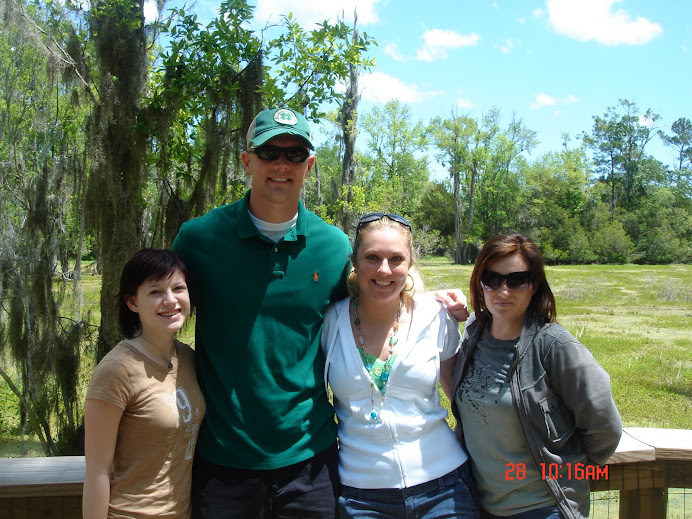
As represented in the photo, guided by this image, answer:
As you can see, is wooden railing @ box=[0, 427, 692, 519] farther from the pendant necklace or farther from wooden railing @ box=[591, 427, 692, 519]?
the pendant necklace

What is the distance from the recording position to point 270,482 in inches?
85.0

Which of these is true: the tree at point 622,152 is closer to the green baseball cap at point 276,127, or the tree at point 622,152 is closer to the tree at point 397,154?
the tree at point 397,154

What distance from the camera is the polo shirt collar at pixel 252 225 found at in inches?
91.5

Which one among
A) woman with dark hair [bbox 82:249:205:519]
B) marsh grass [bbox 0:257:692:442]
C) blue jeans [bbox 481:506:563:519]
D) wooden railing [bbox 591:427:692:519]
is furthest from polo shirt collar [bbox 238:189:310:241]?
marsh grass [bbox 0:257:692:442]

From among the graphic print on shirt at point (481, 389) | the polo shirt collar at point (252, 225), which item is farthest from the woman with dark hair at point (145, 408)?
the graphic print on shirt at point (481, 389)

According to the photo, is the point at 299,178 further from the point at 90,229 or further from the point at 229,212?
the point at 90,229

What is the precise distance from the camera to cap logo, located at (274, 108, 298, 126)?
2400 millimetres

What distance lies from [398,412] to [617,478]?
0.92 metres

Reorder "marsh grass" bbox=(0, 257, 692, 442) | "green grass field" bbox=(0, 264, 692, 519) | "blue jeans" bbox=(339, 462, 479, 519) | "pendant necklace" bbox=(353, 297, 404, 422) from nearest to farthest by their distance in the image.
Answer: "blue jeans" bbox=(339, 462, 479, 519) < "pendant necklace" bbox=(353, 297, 404, 422) < "green grass field" bbox=(0, 264, 692, 519) < "marsh grass" bbox=(0, 257, 692, 442)

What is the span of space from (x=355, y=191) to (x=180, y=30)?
6364mm

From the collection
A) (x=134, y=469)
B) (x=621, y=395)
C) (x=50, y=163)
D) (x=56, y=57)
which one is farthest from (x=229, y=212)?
(x=621, y=395)

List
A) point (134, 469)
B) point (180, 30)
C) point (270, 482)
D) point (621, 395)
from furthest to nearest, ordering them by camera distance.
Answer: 1. point (621, 395)
2. point (180, 30)
3. point (270, 482)
4. point (134, 469)

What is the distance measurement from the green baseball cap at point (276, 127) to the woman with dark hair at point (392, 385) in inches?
19.9

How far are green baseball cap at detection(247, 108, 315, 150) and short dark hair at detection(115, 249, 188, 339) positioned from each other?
626 millimetres
